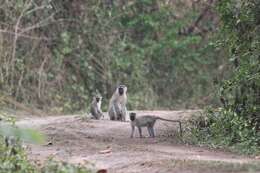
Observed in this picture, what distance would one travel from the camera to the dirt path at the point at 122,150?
9.45 meters

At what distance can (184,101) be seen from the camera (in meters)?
25.4

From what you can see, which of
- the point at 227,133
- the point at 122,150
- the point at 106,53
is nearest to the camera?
the point at 122,150

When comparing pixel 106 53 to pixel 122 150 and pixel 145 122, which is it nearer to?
pixel 145 122

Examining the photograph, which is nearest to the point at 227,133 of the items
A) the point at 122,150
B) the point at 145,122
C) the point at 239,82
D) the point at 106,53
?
the point at 239,82

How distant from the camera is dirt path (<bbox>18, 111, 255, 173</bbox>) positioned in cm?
945

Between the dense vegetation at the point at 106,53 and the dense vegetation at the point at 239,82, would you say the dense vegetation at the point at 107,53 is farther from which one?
the dense vegetation at the point at 239,82

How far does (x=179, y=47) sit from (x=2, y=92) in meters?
7.24

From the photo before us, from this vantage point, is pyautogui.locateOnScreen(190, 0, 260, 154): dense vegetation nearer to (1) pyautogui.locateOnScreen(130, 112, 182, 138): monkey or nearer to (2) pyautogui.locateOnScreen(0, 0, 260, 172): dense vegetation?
(1) pyautogui.locateOnScreen(130, 112, 182, 138): monkey

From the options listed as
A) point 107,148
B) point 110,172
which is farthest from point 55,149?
point 110,172

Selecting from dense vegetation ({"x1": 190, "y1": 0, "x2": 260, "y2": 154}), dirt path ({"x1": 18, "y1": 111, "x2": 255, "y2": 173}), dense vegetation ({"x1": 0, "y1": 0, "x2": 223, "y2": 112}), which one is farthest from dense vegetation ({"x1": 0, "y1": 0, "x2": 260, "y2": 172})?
dense vegetation ({"x1": 190, "y1": 0, "x2": 260, "y2": 154})

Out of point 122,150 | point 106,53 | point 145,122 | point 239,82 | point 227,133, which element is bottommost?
point 122,150

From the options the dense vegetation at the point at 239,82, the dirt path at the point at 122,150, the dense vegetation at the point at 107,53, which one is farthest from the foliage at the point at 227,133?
the dense vegetation at the point at 107,53

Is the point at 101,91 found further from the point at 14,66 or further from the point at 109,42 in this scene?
the point at 14,66

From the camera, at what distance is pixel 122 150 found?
11258 mm
